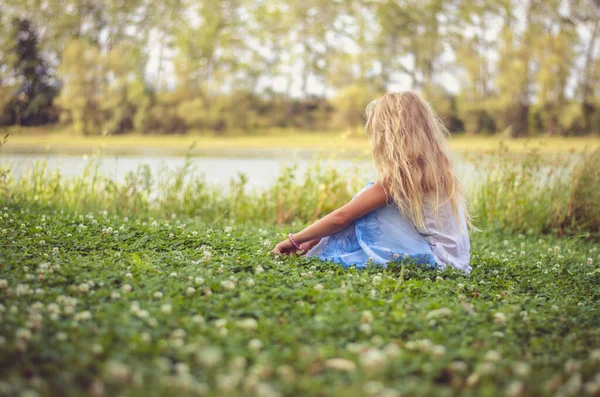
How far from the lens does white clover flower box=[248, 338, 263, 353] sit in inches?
83.9

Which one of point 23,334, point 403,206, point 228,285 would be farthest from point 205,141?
point 23,334

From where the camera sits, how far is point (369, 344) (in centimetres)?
231

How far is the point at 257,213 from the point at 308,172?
992mm

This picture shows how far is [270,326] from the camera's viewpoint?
2418mm

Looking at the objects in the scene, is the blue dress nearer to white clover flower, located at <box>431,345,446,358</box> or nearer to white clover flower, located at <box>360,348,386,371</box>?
white clover flower, located at <box>431,345,446,358</box>

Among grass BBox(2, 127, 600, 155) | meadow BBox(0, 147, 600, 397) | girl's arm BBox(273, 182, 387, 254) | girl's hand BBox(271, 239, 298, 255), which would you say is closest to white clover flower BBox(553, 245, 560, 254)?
meadow BBox(0, 147, 600, 397)

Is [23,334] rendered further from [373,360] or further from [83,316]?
[373,360]

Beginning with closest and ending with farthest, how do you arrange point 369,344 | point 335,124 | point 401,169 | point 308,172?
point 369,344 → point 401,169 → point 308,172 → point 335,124

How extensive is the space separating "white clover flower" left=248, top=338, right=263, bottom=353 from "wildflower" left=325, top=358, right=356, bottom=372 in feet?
0.94

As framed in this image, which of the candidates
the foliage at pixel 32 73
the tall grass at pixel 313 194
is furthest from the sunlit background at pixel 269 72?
the tall grass at pixel 313 194

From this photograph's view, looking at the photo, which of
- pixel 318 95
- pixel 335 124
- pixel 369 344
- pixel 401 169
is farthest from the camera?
pixel 318 95

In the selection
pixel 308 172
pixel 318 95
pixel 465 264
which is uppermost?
pixel 318 95

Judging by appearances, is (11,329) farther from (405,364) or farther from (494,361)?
(494,361)

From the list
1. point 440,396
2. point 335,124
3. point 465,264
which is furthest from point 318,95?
point 440,396
